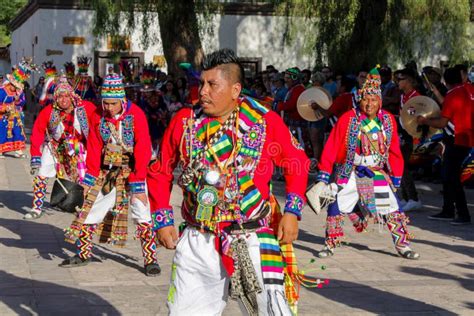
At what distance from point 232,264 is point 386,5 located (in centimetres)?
1517

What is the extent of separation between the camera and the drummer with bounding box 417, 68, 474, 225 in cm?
1077

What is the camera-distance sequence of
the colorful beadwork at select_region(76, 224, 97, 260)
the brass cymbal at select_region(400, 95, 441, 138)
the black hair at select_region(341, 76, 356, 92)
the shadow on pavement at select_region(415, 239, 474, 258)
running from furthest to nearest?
the black hair at select_region(341, 76, 356, 92), the brass cymbal at select_region(400, 95, 441, 138), the shadow on pavement at select_region(415, 239, 474, 258), the colorful beadwork at select_region(76, 224, 97, 260)

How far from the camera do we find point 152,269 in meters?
7.90

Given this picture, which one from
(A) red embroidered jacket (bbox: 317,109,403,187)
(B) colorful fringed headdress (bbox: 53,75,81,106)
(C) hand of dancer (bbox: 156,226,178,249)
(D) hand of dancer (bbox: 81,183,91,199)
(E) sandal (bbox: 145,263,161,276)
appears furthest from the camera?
(B) colorful fringed headdress (bbox: 53,75,81,106)

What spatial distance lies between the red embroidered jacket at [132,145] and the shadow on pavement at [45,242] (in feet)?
2.78

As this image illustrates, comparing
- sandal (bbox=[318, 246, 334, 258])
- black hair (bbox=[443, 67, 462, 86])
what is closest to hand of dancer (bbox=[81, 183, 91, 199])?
sandal (bbox=[318, 246, 334, 258])

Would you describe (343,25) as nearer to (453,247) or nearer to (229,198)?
(453,247)

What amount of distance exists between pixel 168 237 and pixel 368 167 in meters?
4.14

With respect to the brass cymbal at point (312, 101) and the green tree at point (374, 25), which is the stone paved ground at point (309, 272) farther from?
the green tree at point (374, 25)

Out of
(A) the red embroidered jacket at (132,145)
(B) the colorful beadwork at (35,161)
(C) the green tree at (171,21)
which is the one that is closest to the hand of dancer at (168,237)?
(A) the red embroidered jacket at (132,145)

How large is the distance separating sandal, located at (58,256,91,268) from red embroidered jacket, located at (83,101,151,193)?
2.29ft

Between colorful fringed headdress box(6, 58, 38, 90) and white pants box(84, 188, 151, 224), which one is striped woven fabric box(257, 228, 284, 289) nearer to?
white pants box(84, 188, 151, 224)

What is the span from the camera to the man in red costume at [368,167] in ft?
27.9

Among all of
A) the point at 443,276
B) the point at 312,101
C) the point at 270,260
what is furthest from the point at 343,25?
the point at 270,260
